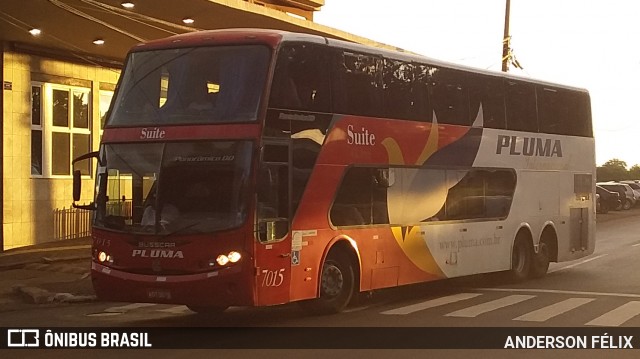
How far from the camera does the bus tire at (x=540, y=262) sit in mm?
22094

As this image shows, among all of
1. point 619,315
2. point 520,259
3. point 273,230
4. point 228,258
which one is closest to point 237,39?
point 273,230

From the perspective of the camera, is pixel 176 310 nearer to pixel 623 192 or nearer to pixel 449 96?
pixel 449 96

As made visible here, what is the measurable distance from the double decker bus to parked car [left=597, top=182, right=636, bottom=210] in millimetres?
44739

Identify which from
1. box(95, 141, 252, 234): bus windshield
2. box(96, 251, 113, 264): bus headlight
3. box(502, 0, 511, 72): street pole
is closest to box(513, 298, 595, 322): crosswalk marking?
box(95, 141, 252, 234): bus windshield

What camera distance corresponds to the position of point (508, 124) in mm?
20766

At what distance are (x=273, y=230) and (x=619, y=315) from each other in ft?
17.7

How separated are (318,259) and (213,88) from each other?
3.06m

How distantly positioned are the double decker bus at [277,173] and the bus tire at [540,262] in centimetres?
333

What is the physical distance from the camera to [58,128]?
28.6 m

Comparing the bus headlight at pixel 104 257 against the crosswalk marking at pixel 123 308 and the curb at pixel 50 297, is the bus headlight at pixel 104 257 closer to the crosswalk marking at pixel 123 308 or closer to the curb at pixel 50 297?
the crosswalk marking at pixel 123 308

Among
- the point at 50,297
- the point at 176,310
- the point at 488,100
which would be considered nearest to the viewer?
the point at 176,310

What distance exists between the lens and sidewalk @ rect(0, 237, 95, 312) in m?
18.4

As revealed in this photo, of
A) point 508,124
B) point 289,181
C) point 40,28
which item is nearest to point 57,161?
point 40,28

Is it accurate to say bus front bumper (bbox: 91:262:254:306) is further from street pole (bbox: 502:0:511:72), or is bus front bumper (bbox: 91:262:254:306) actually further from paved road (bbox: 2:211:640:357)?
street pole (bbox: 502:0:511:72)
